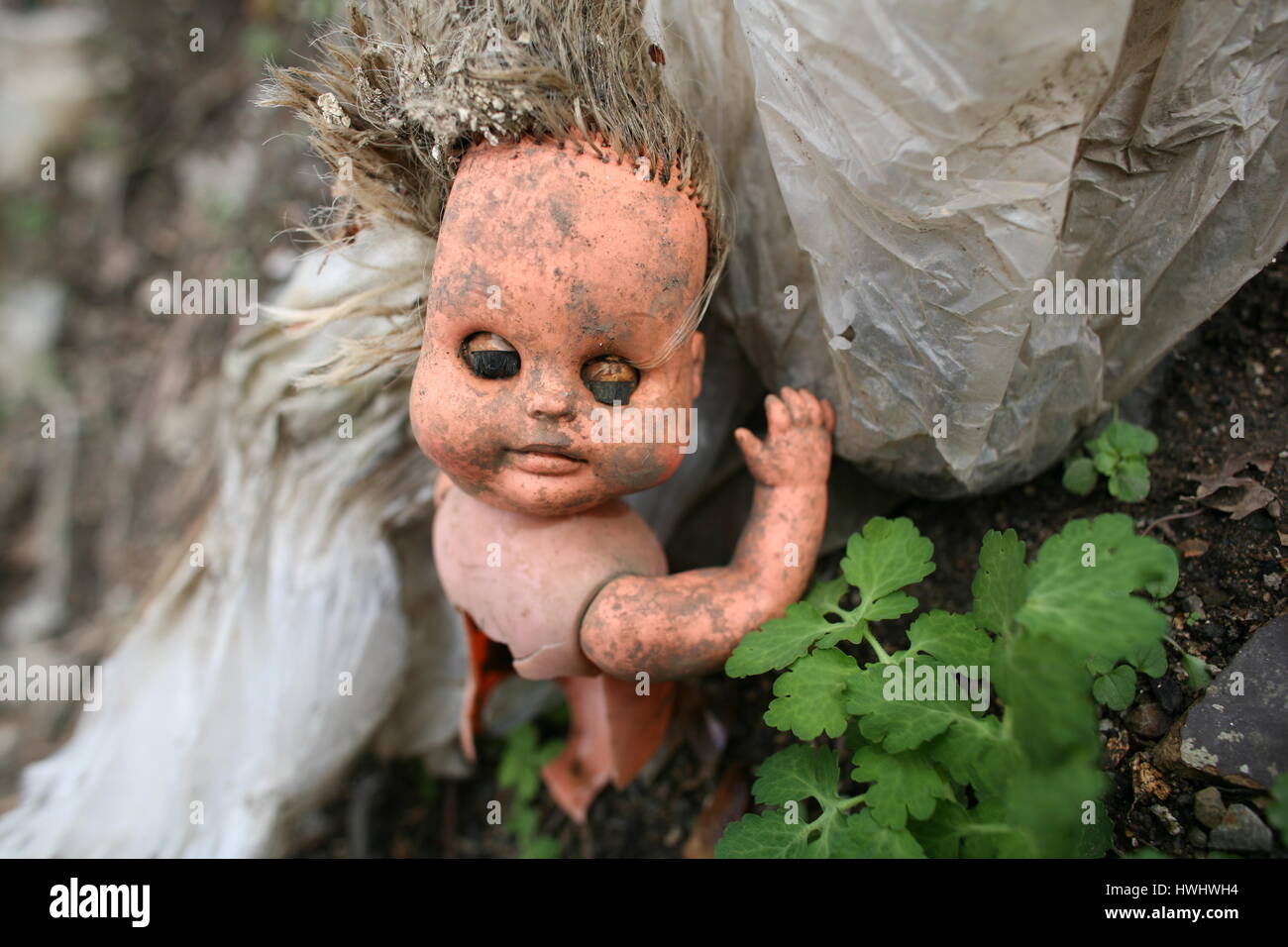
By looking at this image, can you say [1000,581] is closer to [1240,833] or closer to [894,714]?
[894,714]

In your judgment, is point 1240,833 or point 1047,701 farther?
point 1240,833

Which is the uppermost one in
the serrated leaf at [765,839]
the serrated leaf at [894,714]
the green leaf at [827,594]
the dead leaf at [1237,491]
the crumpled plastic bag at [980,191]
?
the crumpled plastic bag at [980,191]

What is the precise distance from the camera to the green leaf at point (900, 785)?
3.92ft

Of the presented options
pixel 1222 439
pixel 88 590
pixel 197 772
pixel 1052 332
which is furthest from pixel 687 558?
pixel 88 590

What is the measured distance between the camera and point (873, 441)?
163 cm

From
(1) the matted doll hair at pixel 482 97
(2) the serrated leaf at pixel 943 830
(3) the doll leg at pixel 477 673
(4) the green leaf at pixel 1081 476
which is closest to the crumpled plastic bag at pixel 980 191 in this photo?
(4) the green leaf at pixel 1081 476

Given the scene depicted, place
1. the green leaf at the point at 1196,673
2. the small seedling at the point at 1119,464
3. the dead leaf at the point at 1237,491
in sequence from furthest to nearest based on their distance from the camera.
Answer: the small seedling at the point at 1119,464 → the dead leaf at the point at 1237,491 → the green leaf at the point at 1196,673

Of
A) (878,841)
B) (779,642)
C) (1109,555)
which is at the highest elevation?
(1109,555)

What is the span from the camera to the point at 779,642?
1.37 metres

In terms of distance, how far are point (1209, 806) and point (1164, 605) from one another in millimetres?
336

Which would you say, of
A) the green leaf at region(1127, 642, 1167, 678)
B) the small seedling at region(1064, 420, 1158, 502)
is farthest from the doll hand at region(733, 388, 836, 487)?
the green leaf at region(1127, 642, 1167, 678)

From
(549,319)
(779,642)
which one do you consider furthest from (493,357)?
(779,642)

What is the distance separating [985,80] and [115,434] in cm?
319

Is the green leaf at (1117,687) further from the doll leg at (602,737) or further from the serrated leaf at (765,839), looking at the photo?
the doll leg at (602,737)
